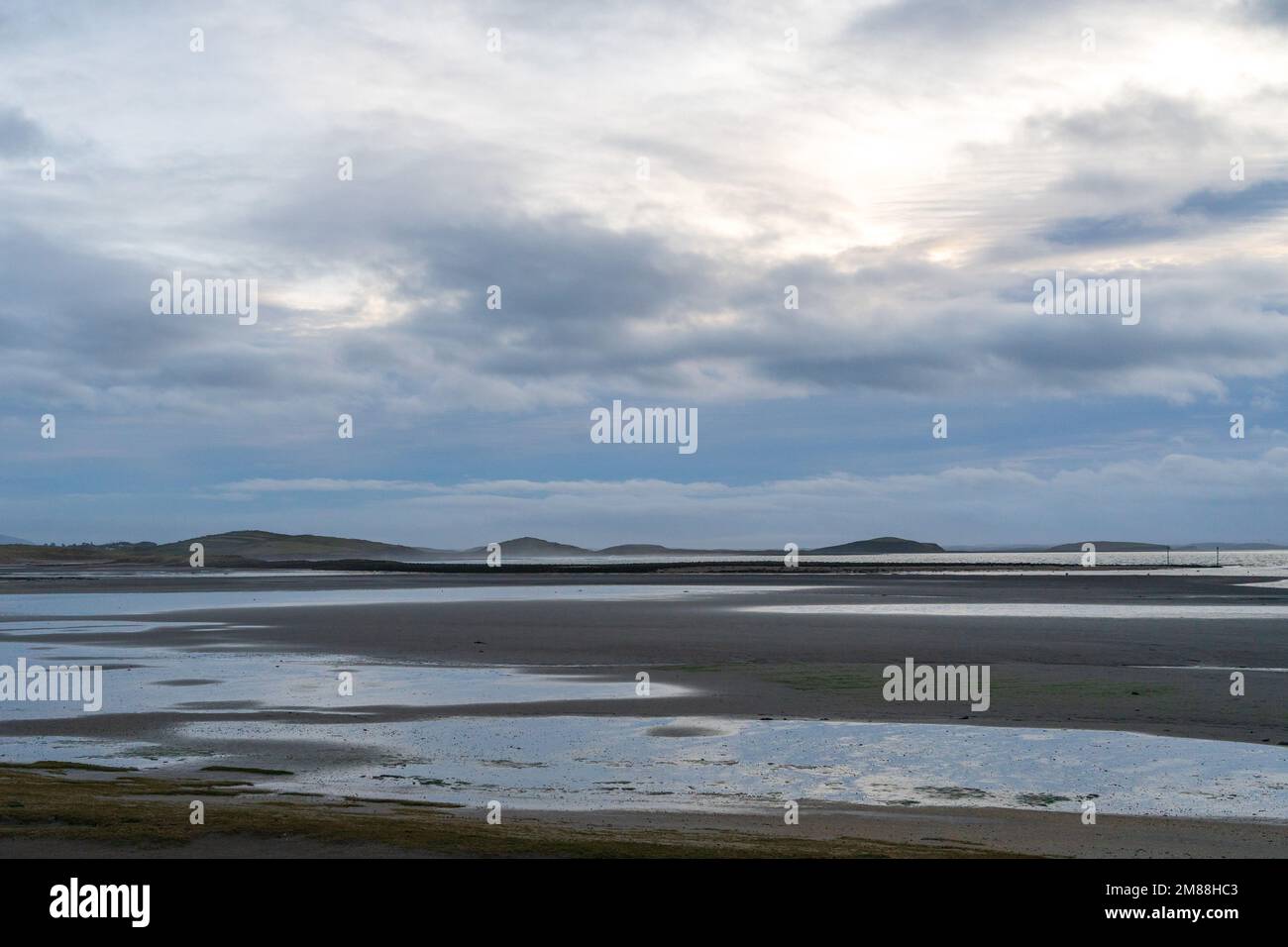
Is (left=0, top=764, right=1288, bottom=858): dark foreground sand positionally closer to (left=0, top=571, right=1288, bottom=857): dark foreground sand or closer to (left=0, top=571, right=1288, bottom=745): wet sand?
(left=0, top=571, right=1288, bottom=857): dark foreground sand

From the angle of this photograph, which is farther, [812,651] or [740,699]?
[812,651]

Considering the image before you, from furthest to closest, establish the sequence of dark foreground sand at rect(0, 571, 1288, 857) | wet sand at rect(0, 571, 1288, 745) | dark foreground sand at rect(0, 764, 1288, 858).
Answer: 1. wet sand at rect(0, 571, 1288, 745)
2. dark foreground sand at rect(0, 571, 1288, 857)
3. dark foreground sand at rect(0, 764, 1288, 858)

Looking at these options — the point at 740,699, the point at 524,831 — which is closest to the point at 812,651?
the point at 740,699

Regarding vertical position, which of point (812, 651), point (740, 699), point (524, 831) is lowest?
point (740, 699)

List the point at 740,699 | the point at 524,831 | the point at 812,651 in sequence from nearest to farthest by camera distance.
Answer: the point at 524,831 → the point at 740,699 → the point at 812,651

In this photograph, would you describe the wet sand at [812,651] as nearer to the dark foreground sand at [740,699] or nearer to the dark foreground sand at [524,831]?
the dark foreground sand at [740,699]

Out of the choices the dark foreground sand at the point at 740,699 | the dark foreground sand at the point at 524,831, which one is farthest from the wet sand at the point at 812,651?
the dark foreground sand at the point at 524,831

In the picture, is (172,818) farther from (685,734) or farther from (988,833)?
(685,734)

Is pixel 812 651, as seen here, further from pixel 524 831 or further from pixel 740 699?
pixel 524 831

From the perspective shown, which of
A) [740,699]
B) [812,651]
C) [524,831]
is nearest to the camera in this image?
[524,831]

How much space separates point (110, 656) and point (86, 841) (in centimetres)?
2517

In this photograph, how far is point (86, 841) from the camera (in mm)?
9945

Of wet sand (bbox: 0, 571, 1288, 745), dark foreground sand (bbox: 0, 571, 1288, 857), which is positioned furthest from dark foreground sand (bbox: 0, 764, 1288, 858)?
wet sand (bbox: 0, 571, 1288, 745)

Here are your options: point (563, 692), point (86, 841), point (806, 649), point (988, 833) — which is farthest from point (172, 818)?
point (806, 649)
